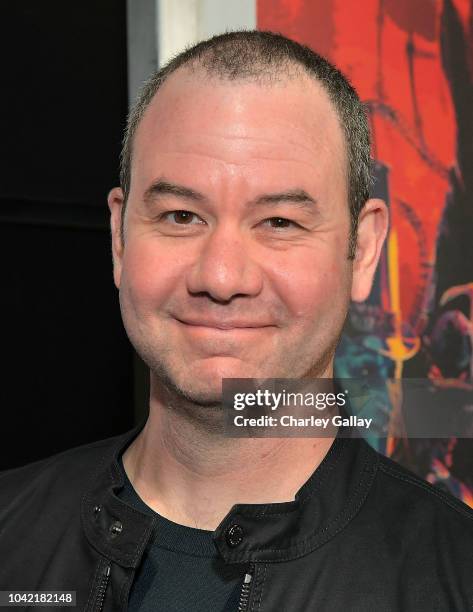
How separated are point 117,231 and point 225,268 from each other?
0.38 metres

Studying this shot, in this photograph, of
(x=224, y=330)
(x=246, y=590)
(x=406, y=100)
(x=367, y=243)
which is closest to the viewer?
(x=246, y=590)

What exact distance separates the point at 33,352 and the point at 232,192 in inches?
40.1

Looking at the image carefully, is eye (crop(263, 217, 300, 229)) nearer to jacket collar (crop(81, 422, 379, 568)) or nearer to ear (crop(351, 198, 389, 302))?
ear (crop(351, 198, 389, 302))

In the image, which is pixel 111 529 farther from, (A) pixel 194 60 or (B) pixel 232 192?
(A) pixel 194 60

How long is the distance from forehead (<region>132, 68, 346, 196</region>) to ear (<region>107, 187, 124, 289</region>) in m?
0.15

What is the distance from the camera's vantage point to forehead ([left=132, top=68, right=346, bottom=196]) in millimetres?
1471

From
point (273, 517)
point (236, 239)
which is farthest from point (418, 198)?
point (273, 517)

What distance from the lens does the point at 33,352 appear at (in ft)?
7.43

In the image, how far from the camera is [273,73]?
5.03 ft

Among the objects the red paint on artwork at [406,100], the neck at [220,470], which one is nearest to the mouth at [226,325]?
the neck at [220,470]

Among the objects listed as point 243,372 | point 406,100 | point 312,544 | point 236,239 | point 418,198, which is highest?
point 406,100

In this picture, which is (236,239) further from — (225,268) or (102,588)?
(102,588)

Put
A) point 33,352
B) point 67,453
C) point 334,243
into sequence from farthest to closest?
point 33,352 < point 67,453 < point 334,243

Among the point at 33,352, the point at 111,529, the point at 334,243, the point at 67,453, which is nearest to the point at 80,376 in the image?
the point at 33,352
